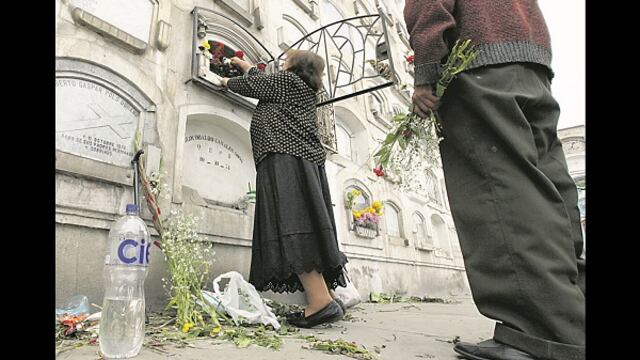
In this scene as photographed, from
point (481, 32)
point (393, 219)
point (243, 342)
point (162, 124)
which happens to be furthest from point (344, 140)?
point (243, 342)

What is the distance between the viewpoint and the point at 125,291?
1.75 metres

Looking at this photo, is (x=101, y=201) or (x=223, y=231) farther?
(x=223, y=231)

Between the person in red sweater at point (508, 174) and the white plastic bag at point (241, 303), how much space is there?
118 centimetres

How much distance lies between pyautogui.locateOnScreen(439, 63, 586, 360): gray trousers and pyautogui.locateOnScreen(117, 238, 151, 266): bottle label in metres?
1.40

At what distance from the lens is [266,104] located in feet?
9.22

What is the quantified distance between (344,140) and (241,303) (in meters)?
4.97

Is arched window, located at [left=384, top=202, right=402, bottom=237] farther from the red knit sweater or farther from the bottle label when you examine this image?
the bottle label

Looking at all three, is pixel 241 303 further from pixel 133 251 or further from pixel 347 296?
pixel 347 296

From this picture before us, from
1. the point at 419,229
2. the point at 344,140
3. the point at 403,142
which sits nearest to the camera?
the point at 403,142
